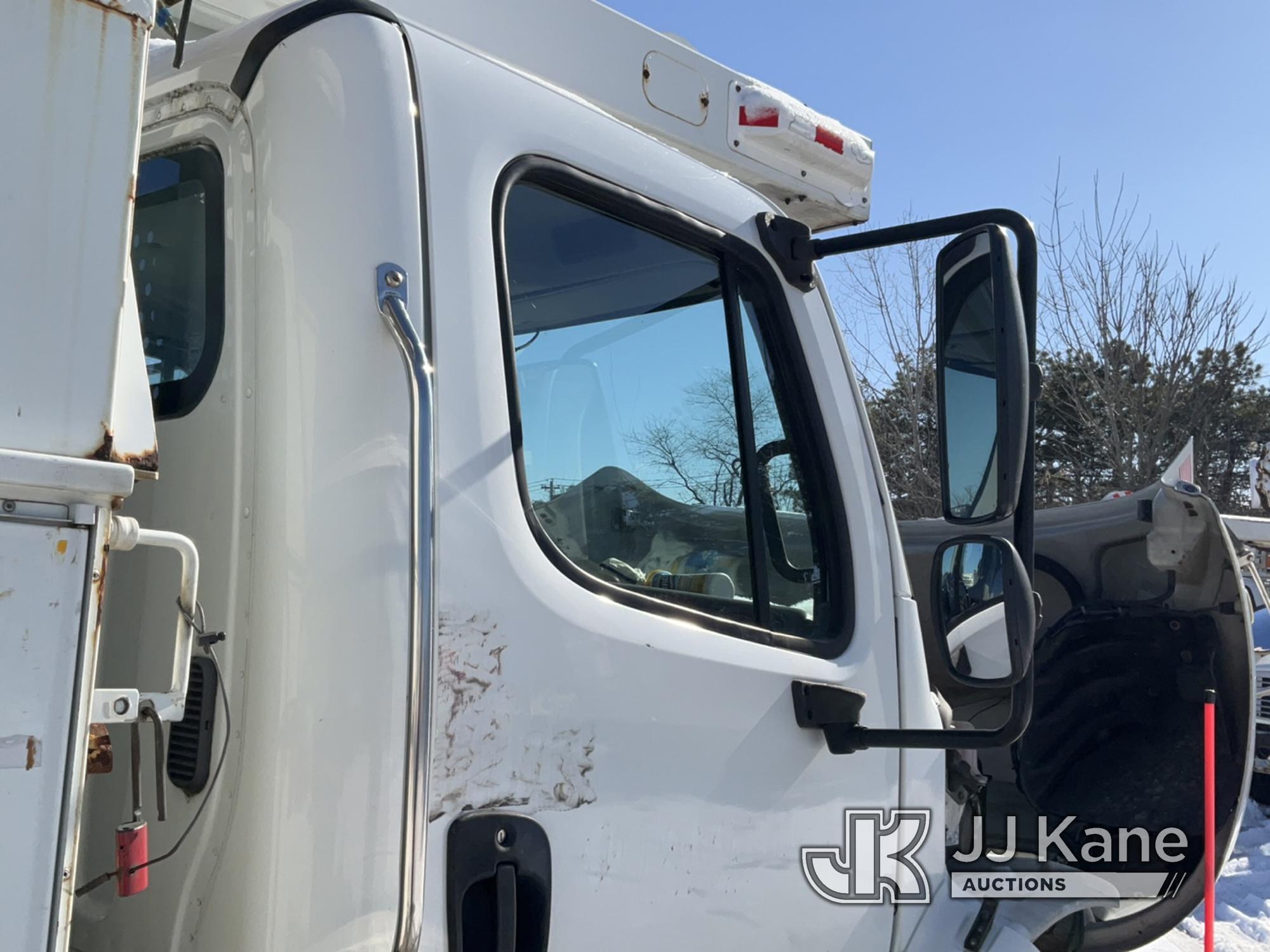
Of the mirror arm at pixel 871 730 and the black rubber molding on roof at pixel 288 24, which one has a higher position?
the black rubber molding on roof at pixel 288 24

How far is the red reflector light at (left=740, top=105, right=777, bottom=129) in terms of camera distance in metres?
2.52

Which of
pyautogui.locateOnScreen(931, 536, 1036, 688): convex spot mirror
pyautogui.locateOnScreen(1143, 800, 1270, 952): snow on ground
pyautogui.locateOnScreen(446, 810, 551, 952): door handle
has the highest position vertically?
pyautogui.locateOnScreen(931, 536, 1036, 688): convex spot mirror

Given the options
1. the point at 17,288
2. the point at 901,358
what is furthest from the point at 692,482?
the point at 901,358

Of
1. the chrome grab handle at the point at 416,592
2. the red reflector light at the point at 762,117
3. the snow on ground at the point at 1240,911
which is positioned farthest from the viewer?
the snow on ground at the point at 1240,911

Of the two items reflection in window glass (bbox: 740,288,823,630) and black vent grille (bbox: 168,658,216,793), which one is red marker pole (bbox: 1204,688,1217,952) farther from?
black vent grille (bbox: 168,658,216,793)

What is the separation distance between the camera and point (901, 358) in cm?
1459

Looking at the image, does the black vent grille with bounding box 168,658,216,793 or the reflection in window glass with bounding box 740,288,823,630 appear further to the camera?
the reflection in window glass with bounding box 740,288,823,630

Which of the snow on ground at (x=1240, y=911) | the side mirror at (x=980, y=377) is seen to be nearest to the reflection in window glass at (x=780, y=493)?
the side mirror at (x=980, y=377)

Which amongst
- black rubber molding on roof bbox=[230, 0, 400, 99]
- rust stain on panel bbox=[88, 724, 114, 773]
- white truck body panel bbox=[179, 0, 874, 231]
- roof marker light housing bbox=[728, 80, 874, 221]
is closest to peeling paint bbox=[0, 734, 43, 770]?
rust stain on panel bbox=[88, 724, 114, 773]

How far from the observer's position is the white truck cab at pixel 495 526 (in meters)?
1.42

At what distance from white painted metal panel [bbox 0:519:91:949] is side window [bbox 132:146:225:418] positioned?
0.60 metres

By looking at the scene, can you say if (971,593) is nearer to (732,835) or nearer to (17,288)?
(732,835)

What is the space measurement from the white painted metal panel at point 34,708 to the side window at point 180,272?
60 cm

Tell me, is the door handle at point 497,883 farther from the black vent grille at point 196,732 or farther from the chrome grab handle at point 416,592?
the black vent grille at point 196,732
